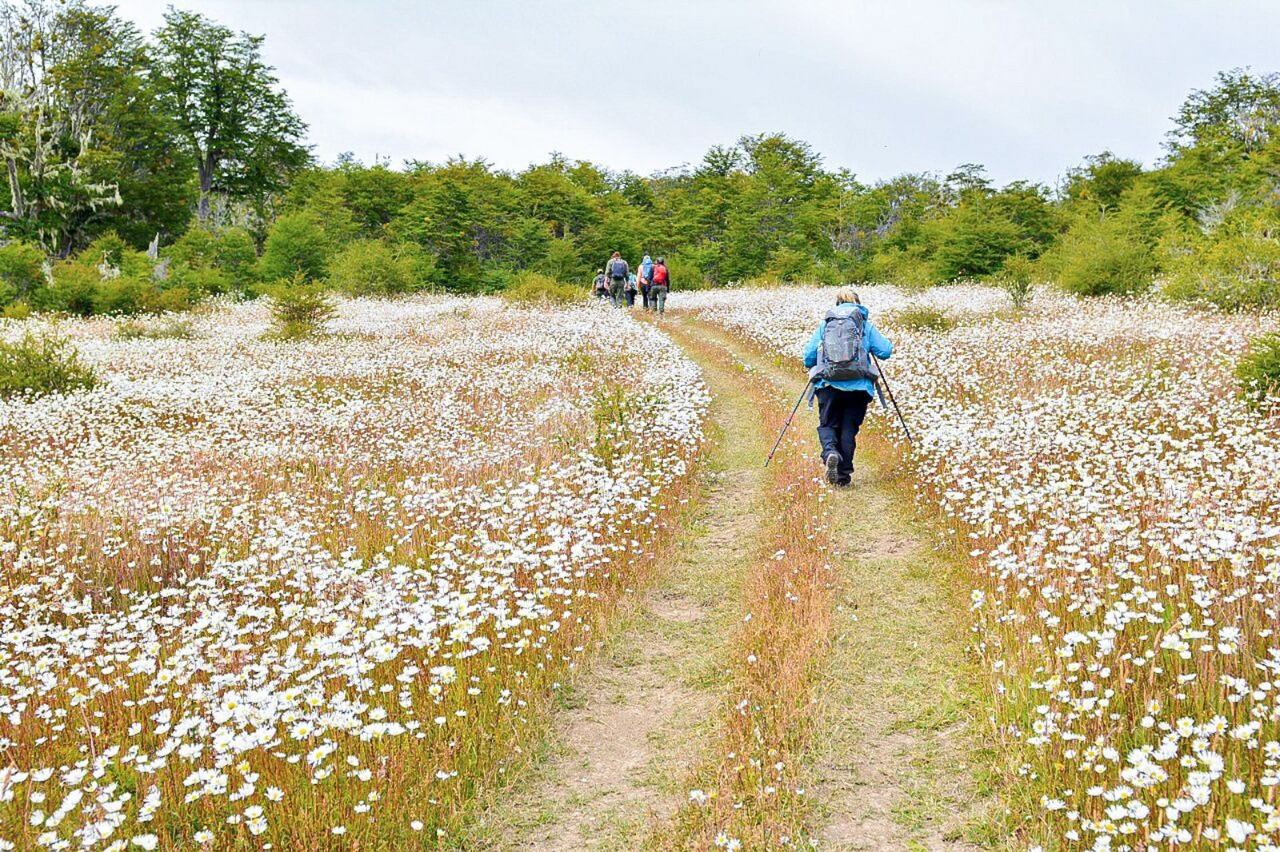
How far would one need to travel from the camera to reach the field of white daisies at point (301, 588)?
374cm

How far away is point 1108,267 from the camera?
22.8 meters

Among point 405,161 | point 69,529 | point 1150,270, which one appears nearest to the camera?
point 69,529

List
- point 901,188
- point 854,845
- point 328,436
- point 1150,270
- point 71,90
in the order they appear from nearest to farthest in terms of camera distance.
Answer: point 854,845, point 328,436, point 1150,270, point 71,90, point 901,188

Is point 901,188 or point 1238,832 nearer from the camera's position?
point 1238,832

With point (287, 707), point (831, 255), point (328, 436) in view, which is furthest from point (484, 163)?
point (287, 707)

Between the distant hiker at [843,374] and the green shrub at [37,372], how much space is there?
13692mm

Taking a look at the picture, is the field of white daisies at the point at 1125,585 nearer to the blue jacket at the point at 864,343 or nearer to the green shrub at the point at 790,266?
the blue jacket at the point at 864,343

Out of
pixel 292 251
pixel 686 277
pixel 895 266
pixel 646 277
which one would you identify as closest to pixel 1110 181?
pixel 895 266

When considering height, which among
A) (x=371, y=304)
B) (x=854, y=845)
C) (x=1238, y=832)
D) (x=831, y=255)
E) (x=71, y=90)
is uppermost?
(x=71, y=90)

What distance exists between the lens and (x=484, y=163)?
54.5 meters

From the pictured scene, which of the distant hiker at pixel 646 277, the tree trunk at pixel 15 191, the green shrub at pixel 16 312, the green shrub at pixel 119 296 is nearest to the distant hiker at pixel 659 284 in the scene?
the distant hiker at pixel 646 277

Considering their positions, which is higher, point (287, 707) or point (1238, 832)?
point (1238, 832)

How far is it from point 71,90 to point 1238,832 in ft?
179

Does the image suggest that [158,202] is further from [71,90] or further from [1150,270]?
[1150,270]
